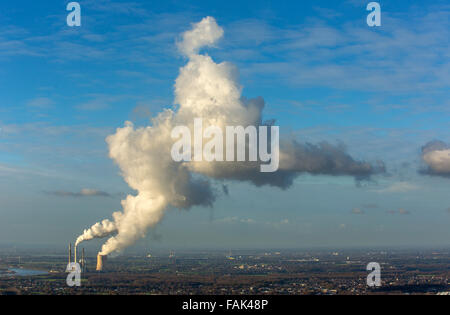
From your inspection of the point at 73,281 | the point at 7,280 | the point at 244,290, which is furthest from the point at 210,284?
the point at 7,280

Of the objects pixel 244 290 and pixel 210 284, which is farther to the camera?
pixel 210 284
